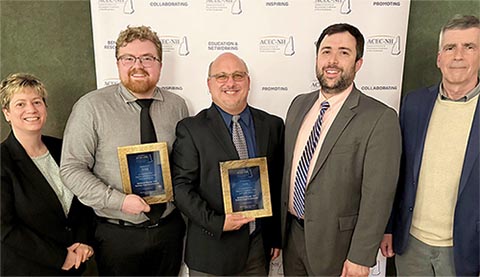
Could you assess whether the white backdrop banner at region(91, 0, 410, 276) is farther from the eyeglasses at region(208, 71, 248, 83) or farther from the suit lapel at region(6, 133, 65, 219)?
the suit lapel at region(6, 133, 65, 219)

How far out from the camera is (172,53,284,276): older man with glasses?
214 centimetres

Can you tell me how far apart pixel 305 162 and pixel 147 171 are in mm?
830

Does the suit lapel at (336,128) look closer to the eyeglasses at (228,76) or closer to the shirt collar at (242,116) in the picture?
the shirt collar at (242,116)

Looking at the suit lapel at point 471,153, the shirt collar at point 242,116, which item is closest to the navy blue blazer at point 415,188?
the suit lapel at point 471,153

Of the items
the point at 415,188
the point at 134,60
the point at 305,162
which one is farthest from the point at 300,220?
the point at 134,60

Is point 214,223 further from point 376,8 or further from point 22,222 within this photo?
point 376,8

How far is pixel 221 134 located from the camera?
2.16 meters

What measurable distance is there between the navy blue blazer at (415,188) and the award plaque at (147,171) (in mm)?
1246

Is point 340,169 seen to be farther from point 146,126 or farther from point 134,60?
point 134,60

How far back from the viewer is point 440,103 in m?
2.13

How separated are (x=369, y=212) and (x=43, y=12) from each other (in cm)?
262

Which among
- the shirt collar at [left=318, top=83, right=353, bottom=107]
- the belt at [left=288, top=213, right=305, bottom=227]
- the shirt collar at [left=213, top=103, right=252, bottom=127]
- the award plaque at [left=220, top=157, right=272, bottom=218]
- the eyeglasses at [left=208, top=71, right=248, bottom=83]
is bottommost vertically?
the belt at [left=288, top=213, right=305, bottom=227]

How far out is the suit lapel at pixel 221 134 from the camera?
7.03 ft

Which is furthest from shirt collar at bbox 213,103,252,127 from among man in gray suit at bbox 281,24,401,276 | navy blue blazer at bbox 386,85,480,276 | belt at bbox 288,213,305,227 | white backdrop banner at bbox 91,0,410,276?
navy blue blazer at bbox 386,85,480,276
